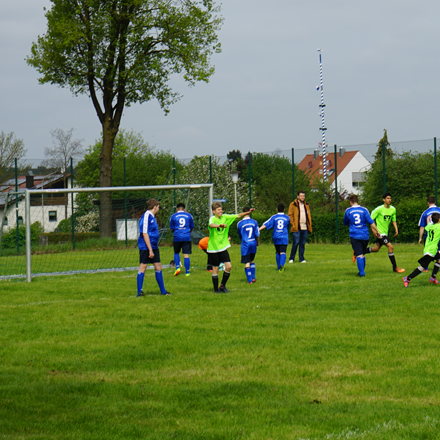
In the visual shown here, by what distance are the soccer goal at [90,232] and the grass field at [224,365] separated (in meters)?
8.27

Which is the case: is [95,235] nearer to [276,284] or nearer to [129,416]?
[276,284]

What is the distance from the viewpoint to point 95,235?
21.9 meters

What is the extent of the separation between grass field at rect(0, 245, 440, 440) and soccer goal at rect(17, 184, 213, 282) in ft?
27.1

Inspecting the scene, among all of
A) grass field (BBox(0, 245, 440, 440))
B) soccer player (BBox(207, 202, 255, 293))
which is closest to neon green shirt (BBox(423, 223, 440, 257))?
grass field (BBox(0, 245, 440, 440))

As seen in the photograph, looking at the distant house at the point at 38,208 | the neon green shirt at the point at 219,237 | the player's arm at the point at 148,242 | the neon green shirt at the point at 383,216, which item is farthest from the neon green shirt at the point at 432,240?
the distant house at the point at 38,208

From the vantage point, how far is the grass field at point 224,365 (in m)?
4.22

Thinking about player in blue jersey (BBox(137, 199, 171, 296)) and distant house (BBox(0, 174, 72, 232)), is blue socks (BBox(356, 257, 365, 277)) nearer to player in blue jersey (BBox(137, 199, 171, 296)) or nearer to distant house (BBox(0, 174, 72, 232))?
player in blue jersey (BBox(137, 199, 171, 296))

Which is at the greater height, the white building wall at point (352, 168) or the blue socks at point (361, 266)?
the white building wall at point (352, 168)

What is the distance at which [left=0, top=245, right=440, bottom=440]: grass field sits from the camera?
4.22 metres

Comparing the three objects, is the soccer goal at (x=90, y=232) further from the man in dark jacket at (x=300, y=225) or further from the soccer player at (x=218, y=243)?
the soccer player at (x=218, y=243)

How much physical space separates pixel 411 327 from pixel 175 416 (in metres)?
4.11

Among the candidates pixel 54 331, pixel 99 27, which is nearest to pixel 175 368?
pixel 54 331

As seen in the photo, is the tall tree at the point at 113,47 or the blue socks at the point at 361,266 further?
the tall tree at the point at 113,47

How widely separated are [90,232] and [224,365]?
17.6 metres
